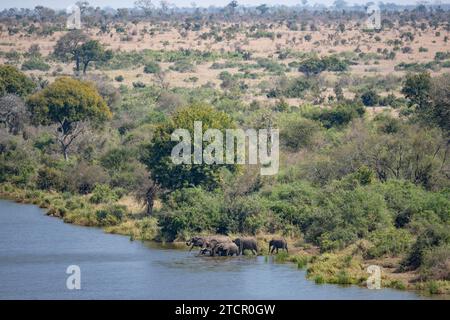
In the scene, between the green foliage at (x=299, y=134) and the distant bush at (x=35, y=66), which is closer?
the green foliage at (x=299, y=134)

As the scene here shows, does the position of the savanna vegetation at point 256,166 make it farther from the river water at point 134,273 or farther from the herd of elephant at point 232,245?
the river water at point 134,273

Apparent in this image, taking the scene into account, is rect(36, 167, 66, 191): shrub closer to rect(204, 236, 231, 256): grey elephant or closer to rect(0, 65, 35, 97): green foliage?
rect(204, 236, 231, 256): grey elephant

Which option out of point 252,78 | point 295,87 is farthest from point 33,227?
point 252,78

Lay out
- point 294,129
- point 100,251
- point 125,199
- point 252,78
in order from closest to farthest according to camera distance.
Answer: point 100,251, point 125,199, point 294,129, point 252,78

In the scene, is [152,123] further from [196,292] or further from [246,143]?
[196,292]

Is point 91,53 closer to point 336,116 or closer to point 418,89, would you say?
point 418,89

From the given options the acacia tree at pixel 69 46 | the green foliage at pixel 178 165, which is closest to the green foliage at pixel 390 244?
the green foliage at pixel 178 165

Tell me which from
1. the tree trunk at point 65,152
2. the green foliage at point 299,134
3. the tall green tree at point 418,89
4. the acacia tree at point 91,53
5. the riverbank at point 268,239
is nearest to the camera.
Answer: the riverbank at point 268,239
